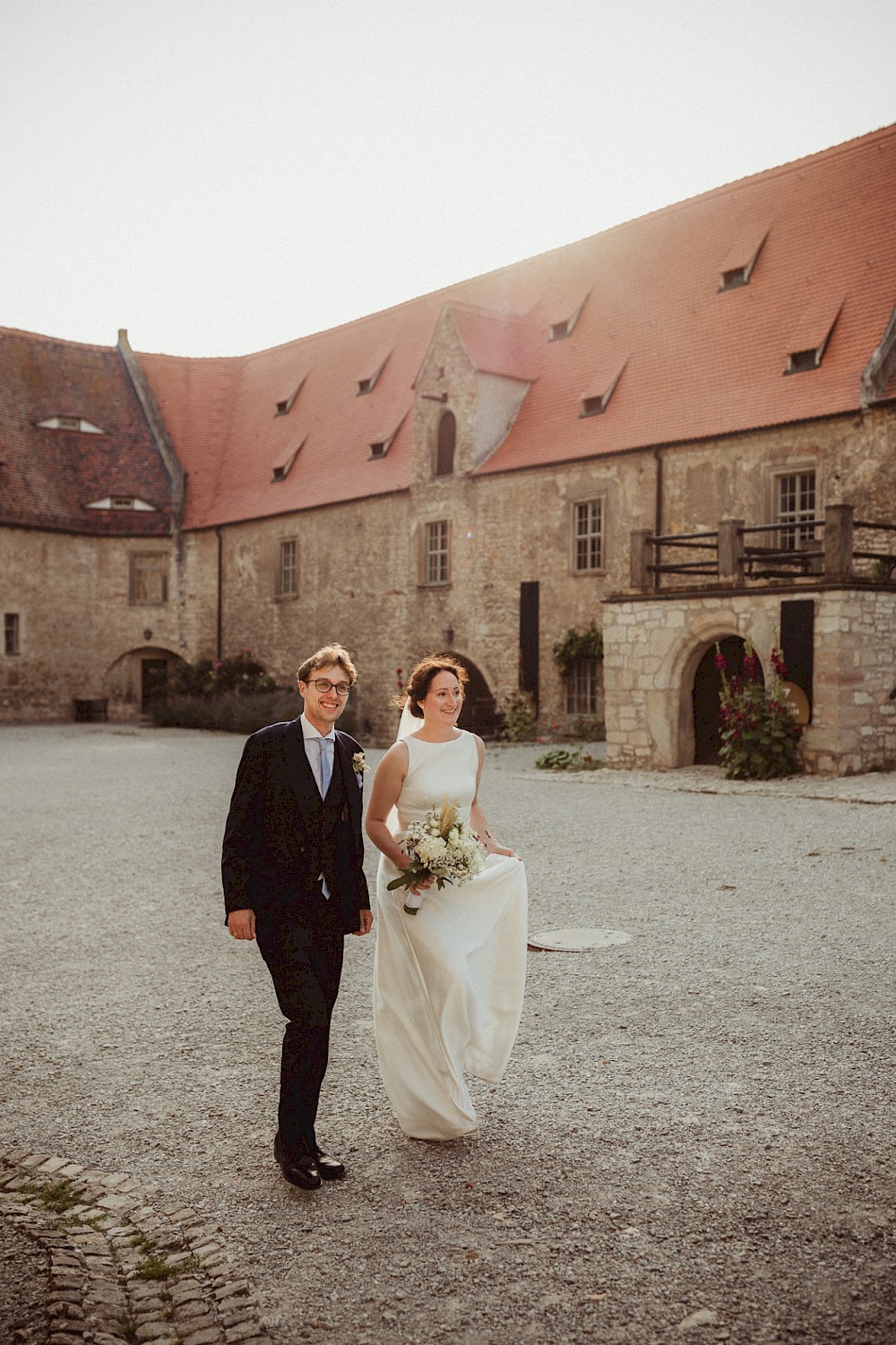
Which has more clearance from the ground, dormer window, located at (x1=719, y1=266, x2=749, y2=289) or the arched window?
dormer window, located at (x1=719, y1=266, x2=749, y2=289)

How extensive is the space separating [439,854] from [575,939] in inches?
131

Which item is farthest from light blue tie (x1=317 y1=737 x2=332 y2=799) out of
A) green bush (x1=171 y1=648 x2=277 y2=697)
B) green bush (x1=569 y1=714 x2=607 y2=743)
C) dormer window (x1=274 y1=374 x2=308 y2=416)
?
dormer window (x1=274 y1=374 x2=308 y2=416)

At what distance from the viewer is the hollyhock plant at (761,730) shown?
53.2ft

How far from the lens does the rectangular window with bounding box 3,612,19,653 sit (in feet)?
114

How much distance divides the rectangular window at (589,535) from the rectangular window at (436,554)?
4.02 m

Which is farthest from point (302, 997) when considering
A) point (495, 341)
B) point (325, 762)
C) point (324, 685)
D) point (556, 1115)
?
point (495, 341)

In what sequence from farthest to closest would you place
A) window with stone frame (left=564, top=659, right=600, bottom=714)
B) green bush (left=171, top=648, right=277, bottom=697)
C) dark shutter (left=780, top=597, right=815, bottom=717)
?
green bush (left=171, top=648, right=277, bottom=697)
window with stone frame (left=564, top=659, right=600, bottom=714)
dark shutter (left=780, top=597, right=815, bottom=717)

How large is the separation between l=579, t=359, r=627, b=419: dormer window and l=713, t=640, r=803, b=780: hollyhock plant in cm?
915

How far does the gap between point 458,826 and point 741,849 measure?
22.7ft

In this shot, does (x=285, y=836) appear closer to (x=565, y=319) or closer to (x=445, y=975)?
(x=445, y=975)

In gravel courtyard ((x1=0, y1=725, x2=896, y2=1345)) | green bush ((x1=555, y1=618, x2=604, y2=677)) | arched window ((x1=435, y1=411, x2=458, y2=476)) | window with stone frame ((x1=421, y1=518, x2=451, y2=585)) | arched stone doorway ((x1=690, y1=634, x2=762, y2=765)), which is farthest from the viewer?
arched window ((x1=435, y1=411, x2=458, y2=476))

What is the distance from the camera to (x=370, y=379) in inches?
1281

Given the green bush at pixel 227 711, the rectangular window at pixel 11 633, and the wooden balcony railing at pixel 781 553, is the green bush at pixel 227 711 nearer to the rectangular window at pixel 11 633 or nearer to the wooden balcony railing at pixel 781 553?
the rectangular window at pixel 11 633

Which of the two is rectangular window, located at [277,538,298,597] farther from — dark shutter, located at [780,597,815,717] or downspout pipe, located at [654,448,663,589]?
dark shutter, located at [780,597,815,717]
